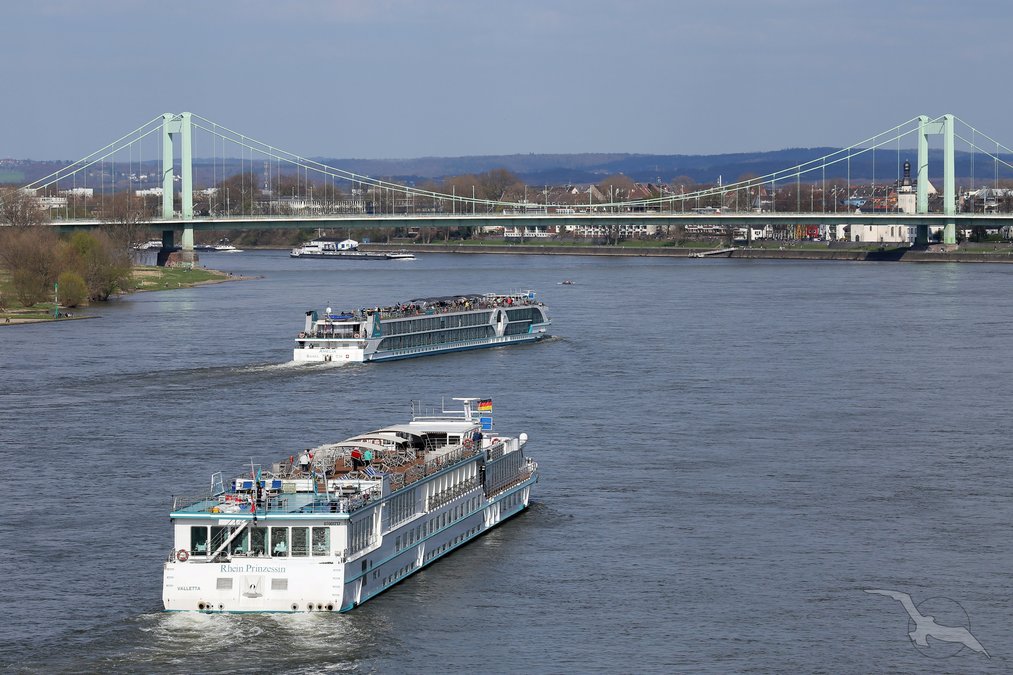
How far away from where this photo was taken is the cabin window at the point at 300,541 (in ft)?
57.8

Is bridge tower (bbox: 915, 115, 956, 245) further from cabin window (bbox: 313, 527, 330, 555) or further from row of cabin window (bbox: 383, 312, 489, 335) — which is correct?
cabin window (bbox: 313, 527, 330, 555)

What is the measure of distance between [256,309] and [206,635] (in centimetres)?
4480

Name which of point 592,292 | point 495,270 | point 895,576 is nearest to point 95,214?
point 495,270

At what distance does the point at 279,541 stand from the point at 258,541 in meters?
0.22

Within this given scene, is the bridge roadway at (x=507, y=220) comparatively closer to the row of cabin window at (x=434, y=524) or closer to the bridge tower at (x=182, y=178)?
the bridge tower at (x=182, y=178)

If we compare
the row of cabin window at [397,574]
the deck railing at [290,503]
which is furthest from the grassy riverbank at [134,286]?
the deck railing at [290,503]

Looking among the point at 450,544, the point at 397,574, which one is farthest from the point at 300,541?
the point at 450,544

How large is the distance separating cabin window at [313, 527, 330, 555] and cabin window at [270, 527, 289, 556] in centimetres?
28

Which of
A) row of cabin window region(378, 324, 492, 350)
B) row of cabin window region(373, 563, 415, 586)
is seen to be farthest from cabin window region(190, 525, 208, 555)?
row of cabin window region(378, 324, 492, 350)

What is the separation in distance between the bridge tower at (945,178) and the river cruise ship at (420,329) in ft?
169

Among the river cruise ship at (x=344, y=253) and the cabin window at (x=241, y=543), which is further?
the river cruise ship at (x=344, y=253)

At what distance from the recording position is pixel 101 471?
26203 millimetres

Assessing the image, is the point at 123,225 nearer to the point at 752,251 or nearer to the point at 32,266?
the point at 32,266

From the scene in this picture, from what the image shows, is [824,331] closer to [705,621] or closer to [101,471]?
[101,471]
